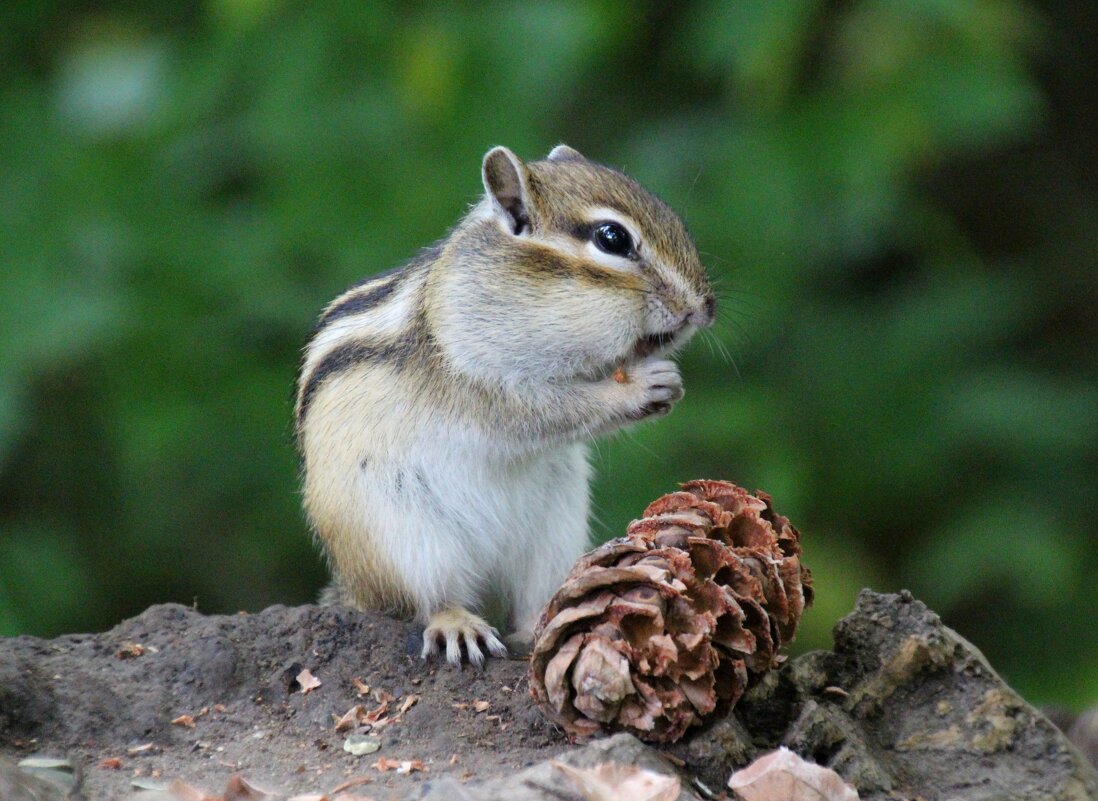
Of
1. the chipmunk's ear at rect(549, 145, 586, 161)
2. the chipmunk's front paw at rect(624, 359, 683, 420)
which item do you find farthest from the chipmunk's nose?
the chipmunk's ear at rect(549, 145, 586, 161)

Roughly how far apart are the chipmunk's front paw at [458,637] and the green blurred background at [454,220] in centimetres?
193

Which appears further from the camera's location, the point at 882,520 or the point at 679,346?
the point at 882,520

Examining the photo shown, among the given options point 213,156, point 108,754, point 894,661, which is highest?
point 213,156

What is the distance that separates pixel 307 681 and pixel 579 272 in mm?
1196

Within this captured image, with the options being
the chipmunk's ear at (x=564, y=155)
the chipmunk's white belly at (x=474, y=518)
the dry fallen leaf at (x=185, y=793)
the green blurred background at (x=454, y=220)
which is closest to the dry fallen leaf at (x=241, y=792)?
the dry fallen leaf at (x=185, y=793)

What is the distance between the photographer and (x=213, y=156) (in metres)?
5.61

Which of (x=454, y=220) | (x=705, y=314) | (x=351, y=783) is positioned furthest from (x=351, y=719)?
(x=454, y=220)

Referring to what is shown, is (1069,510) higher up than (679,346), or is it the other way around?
(1069,510)

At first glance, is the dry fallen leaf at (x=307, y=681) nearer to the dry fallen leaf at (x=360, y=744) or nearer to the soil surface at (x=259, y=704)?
the soil surface at (x=259, y=704)

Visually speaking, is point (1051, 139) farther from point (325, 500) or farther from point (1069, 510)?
point (325, 500)

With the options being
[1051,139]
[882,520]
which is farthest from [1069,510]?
[1051,139]

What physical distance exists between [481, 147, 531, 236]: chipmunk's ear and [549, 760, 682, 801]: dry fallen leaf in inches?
68.6

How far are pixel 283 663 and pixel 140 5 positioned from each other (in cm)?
372

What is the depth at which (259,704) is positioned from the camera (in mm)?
2762
